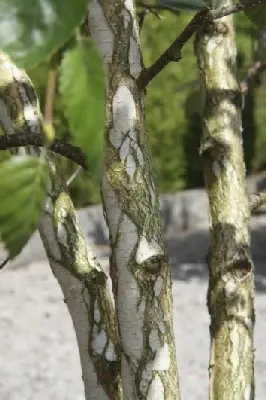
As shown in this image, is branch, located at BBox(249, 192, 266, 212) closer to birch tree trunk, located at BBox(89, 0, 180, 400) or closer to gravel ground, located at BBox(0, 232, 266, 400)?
birch tree trunk, located at BBox(89, 0, 180, 400)

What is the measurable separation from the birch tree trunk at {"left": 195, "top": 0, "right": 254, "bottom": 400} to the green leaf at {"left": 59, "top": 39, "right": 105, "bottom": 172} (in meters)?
0.70

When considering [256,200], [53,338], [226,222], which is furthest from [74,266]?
[53,338]

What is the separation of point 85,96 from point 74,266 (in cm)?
65

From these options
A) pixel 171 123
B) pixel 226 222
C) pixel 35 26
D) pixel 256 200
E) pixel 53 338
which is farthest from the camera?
pixel 171 123

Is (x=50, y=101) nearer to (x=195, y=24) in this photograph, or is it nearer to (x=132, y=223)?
(x=195, y=24)

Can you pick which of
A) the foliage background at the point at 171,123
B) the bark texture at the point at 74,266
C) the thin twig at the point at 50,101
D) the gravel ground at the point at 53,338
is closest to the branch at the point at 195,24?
the bark texture at the point at 74,266

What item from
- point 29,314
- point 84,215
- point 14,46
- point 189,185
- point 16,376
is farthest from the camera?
point 189,185

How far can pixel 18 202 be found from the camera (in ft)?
1.05

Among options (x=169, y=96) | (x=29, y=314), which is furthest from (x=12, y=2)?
(x=169, y=96)

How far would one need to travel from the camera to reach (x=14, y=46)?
29cm

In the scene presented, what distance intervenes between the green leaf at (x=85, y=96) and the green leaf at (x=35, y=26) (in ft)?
0.06

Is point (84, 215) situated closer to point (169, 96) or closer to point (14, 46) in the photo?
point (169, 96)

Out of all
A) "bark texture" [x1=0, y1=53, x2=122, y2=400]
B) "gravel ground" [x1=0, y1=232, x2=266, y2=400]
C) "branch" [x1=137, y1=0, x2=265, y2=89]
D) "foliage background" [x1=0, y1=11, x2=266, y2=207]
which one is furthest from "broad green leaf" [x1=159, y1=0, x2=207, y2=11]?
"foliage background" [x1=0, y1=11, x2=266, y2=207]

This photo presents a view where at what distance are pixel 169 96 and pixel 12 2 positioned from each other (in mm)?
6453
